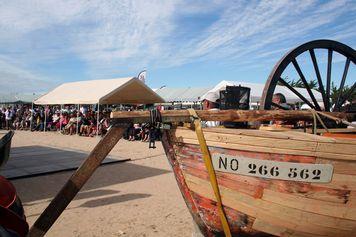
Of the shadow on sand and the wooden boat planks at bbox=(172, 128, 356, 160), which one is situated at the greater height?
the wooden boat planks at bbox=(172, 128, 356, 160)

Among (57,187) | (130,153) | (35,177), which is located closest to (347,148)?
(57,187)

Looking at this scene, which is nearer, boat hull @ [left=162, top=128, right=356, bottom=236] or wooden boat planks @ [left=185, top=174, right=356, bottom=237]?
boat hull @ [left=162, top=128, right=356, bottom=236]

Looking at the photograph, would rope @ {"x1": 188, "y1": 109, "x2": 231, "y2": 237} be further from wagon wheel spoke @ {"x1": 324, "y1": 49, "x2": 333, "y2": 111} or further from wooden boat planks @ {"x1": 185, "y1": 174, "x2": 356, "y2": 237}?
wagon wheel spoke @ {"x1": 324, "y1": 49, "x2": 333, "y2": 111}

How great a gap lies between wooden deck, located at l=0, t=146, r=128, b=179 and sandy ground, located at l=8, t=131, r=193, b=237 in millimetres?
435

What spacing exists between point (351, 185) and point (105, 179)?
615 cm

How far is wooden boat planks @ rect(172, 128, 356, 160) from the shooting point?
2717 mm

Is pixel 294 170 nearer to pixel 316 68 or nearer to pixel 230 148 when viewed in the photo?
pixel 230 148

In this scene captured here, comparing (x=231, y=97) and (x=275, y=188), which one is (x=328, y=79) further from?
(x=275, y=188)

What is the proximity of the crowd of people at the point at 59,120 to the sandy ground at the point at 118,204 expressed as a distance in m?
10.1

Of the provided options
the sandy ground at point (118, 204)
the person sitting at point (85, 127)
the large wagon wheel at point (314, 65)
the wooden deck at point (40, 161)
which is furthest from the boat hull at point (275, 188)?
the person sitting at point (85, 127)

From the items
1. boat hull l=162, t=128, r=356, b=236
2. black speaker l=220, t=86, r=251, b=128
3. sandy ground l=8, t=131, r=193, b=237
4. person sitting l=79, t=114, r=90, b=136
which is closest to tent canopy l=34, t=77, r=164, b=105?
person sitting l=79, t=114, r=90, b=136

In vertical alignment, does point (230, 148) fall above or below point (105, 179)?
above

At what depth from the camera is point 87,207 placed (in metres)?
5.94

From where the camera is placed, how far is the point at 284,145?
9.11ft
